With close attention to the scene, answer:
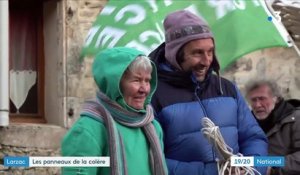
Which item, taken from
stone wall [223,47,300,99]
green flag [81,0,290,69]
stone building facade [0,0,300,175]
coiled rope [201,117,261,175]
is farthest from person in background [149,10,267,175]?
stone wall [223,47,300,99]

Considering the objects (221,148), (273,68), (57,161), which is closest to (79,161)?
(57,161)

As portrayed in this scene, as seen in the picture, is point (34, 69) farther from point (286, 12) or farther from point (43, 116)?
point (286, 12)

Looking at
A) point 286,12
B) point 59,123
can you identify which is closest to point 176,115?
point 286,12

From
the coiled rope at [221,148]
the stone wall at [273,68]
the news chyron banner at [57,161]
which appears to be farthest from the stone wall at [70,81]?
the news chyron banner at [57,161]

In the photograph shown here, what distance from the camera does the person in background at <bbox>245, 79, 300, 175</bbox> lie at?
13.8ft

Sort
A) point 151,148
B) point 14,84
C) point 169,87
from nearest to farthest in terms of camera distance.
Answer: point 151,148 → point 169,87 → point 14,84

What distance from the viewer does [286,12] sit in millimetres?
6566

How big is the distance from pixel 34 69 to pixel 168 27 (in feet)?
12.6

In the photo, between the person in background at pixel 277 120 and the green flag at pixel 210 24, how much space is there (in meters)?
0.35

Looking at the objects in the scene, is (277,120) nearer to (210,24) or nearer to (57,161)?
(210,24)

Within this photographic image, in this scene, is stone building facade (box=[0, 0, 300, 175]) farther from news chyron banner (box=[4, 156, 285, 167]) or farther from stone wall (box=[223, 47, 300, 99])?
news chyron banner (box=[4, 156, 285, 167])

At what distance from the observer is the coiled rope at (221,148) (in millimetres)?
3354

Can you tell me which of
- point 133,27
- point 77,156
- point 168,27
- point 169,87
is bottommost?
point 77,156

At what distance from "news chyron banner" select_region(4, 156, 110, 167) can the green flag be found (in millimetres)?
1935
